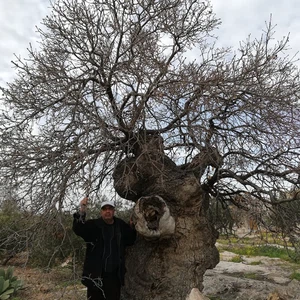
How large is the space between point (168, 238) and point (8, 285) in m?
4.07

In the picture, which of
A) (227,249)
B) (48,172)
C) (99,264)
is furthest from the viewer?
(227,249)

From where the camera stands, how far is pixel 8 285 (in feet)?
26.3

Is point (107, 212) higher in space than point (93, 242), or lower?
higher

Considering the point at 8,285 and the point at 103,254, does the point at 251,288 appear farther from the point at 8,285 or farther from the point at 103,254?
the point at 8,285

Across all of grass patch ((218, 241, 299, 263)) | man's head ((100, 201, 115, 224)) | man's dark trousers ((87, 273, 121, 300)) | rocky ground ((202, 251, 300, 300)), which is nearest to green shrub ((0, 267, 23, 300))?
man's dark trousers ((87, 273, 121, 300))

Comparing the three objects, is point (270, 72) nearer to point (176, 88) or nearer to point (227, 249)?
point (176, 88)

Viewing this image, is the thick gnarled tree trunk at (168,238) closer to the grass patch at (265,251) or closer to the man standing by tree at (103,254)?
the man standing by tree at (103,254)

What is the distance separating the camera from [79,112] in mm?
5266

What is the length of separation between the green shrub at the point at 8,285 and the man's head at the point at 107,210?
348cm

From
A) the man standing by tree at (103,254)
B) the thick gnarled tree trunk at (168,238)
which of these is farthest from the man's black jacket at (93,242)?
the thick gnarled tree trunk at (168,238)

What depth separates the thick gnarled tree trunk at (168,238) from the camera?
6.13m

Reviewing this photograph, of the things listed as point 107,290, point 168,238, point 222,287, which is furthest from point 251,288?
point 107,290

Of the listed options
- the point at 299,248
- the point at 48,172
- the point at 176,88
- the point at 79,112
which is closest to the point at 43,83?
the point at 79,112

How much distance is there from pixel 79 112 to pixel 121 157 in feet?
4.60
